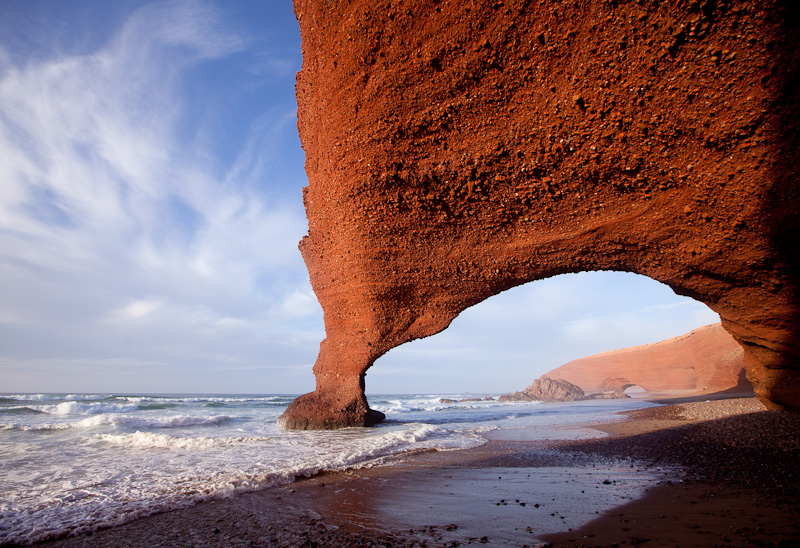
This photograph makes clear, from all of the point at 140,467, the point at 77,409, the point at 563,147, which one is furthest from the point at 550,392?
the point at 140,467

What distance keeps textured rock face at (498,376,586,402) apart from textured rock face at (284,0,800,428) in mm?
29806

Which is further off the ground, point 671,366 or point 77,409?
point 671,366

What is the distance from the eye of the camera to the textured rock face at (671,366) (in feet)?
86.5

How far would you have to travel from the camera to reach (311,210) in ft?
35.1

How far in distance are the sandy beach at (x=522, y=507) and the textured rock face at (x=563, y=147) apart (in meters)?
3.12

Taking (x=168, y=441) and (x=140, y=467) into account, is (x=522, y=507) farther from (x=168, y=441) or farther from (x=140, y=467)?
(x=168, y=441)

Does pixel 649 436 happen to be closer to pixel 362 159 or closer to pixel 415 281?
pixel 415 281

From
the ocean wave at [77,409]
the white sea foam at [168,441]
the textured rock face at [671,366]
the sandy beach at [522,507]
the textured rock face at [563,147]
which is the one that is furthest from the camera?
the textured rock face at [671,366]

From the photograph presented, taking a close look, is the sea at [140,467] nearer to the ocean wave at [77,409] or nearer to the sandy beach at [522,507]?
the sandy beach at [522,507]

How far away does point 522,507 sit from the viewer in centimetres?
332

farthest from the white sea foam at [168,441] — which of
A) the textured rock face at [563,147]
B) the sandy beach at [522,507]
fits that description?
the textured rock face at [563,147]

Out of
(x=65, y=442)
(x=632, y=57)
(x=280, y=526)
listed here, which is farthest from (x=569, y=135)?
(x=65, y=442)

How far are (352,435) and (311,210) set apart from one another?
18.7ft

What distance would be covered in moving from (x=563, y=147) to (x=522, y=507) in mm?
5389
